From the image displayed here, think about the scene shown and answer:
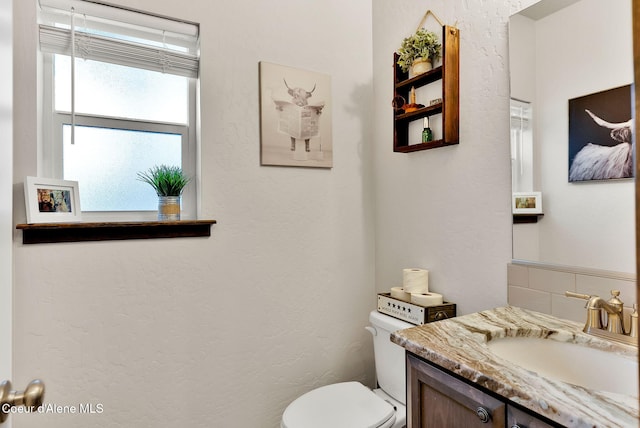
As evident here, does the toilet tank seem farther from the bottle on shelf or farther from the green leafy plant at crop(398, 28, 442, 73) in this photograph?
the green leafy plant at crop(398, 28, 442, 73)

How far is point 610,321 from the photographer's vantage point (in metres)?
0.97

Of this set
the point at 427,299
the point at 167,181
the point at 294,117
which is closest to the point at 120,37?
the point at 167,181

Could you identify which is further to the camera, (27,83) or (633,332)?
(27,83)

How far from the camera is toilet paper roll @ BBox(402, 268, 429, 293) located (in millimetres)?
1605

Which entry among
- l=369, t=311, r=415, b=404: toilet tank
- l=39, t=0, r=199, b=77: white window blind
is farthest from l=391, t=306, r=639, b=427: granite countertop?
l=39, t=0, r=199, b=77: white window blind

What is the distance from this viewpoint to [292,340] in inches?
71.4

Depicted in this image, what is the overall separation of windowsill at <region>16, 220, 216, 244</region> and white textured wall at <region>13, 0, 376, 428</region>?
1.3 inches

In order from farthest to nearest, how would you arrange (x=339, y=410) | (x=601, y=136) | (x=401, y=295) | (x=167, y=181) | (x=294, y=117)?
(x=294, y=117), (x=401, y=295), (x=167, y=181), (x=339, y=410), (x=601, y=136)

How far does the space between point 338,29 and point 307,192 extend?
0.92 m

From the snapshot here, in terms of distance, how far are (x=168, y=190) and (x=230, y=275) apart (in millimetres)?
480

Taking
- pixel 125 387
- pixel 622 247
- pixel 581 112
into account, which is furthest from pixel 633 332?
pixel 125 387

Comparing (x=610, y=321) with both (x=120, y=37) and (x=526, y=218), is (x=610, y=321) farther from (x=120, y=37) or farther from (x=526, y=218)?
(x=120, y=37)

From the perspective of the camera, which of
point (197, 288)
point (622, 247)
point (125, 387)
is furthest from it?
point (197, 288)

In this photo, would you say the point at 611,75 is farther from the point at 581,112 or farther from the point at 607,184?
the point at 607,184
